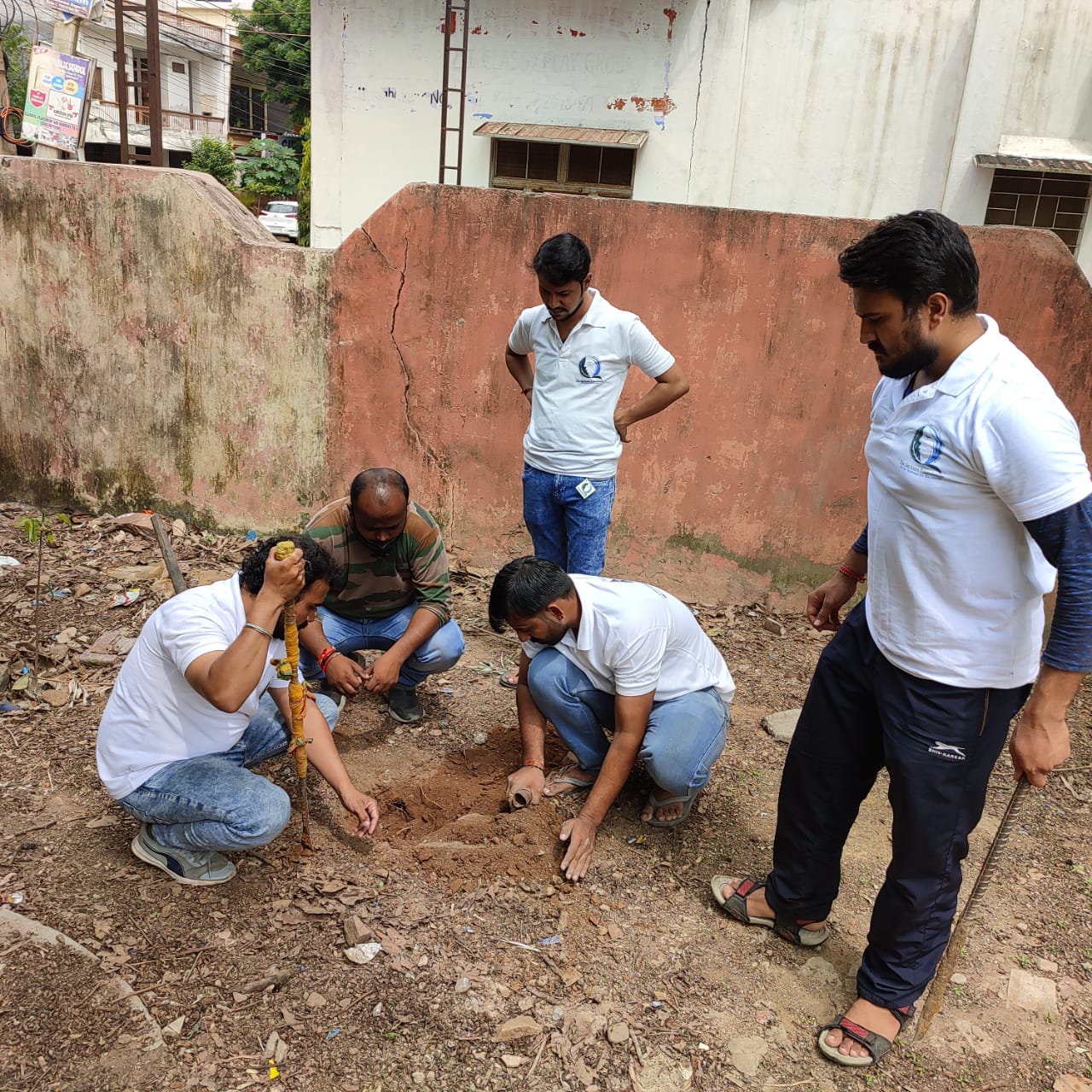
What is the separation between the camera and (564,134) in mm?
10219

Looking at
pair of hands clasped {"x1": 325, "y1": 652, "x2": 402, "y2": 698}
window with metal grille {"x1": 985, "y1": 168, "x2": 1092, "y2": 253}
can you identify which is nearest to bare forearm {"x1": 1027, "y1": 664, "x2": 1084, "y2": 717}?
pair of hands clasped {"x1": 325, "y1": 652, "x2": 402, "y2": 698}

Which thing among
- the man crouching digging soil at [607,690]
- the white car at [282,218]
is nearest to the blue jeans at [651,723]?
the man crouching digging soil at [607,690]

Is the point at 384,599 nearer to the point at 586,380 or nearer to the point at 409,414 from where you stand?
the point at 586,380

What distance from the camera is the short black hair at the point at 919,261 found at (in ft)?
6.22

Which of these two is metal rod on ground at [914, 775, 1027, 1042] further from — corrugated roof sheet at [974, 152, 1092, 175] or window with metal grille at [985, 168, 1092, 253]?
window with metal grille at [985, 168, 1092, 253]

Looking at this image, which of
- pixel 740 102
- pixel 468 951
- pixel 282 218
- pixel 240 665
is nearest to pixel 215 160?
pixel 282 218

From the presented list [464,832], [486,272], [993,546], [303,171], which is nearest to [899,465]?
[993,546]

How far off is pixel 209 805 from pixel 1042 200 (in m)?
11.2

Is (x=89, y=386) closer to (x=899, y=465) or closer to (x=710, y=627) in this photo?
(x=710, y=627)

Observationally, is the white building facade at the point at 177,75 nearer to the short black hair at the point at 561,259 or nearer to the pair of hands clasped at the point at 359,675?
the short black hair at the point at 561,259

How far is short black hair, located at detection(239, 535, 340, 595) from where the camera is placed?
2486 millimetres

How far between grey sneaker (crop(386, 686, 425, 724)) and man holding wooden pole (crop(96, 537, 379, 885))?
0.97 metres

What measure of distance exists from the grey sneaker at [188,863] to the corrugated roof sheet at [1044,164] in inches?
413

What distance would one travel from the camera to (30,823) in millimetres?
2998
